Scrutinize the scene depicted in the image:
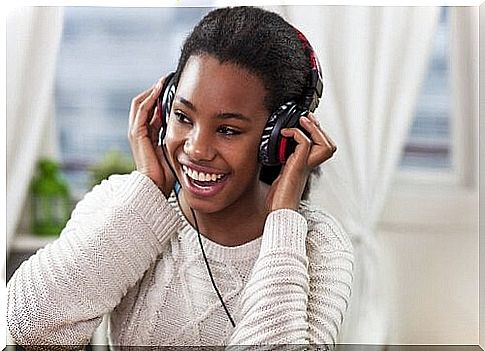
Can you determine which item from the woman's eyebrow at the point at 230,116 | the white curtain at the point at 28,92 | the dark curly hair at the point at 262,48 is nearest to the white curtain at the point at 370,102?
the dark curly hair at the point at 262,48

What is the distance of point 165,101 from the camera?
1687mm

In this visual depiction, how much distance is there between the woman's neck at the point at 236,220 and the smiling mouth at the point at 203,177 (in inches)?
2.0

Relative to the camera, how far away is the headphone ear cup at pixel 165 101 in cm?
167

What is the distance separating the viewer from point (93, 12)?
5.84 ft

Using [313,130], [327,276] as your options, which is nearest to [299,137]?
[313,130]

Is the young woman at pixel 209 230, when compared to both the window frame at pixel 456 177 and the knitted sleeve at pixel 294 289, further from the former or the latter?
the window frame at pixel 456 177

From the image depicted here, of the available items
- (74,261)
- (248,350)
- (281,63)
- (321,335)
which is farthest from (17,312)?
(281,63)

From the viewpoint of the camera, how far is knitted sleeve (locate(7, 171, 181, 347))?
1.64 m

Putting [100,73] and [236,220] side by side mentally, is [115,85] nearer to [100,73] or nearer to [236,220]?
[100,73]

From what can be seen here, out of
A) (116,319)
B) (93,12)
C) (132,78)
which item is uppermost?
(93,12)

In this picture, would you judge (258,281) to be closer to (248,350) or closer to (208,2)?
(248,350)

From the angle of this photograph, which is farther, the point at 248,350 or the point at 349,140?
the point at 349,140

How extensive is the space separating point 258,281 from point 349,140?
353 millimetres

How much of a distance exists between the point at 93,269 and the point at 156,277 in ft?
0.40
